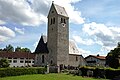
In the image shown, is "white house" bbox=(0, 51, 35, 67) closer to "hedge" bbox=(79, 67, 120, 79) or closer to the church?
the church

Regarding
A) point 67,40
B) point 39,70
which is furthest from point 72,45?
point 39,70

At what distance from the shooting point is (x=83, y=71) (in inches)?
1628

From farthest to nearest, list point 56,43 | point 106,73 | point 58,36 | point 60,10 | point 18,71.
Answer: point 60,10 → point 58,36 → point 56,43 → point 18,71 → point 106,73

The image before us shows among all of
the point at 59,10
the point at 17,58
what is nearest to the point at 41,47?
the point at 59,10

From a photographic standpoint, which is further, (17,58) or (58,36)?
(17,58)

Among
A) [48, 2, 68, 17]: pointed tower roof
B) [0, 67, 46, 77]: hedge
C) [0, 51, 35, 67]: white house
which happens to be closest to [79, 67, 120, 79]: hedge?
[0, 67, 46, 77]: hedge

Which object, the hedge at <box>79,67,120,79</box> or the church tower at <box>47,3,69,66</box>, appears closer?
the hedge at <box>79,67,120,79</box>

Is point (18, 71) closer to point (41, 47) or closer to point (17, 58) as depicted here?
point (41, 47)

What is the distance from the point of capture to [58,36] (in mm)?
57688

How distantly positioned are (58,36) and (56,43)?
1.89m

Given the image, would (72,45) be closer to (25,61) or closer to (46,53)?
(46,53)

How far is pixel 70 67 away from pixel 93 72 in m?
19.4

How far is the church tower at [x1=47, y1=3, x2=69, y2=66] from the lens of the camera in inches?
2258

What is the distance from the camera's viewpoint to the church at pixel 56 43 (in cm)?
5752
